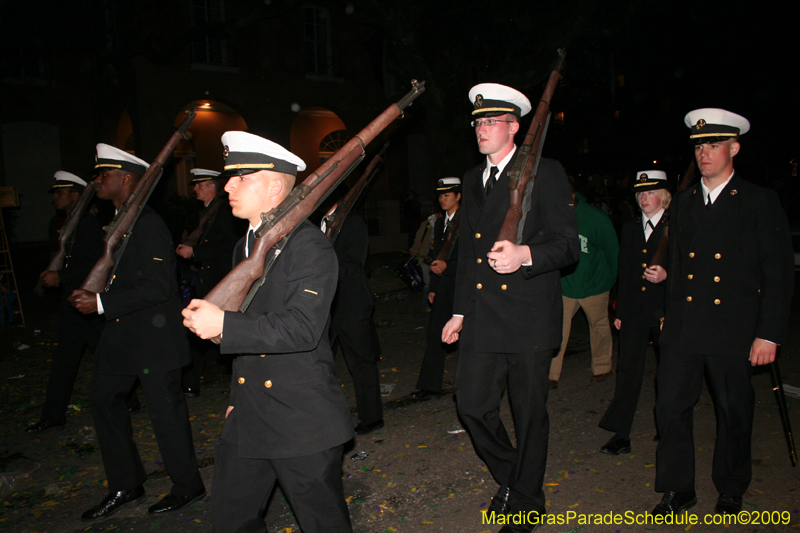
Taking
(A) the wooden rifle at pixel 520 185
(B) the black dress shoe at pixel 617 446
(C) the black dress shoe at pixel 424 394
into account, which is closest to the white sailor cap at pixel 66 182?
(C) the black dress shoe at pixel 424 394

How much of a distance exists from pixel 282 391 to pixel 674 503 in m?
2.64

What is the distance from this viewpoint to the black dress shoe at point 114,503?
3668 millimetres

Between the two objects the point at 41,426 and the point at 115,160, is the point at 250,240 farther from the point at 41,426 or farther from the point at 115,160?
the point at 41,426

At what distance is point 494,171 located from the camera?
11.3 ft

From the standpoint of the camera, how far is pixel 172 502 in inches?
147

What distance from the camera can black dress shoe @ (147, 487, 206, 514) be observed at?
369 centimetres

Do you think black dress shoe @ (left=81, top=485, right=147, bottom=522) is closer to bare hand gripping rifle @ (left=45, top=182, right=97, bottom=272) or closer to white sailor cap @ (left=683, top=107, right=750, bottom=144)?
bare hand gripping rifle @ (left=45, top=182, right=97, bottom=272)

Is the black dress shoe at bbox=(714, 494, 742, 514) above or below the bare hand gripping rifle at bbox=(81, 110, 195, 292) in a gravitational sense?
below

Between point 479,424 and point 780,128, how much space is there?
26801 millimetres

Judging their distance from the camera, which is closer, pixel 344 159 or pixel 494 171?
pixel 344 159

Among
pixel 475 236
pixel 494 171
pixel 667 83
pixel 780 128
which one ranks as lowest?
pixel 475 236

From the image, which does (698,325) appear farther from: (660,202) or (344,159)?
(344,159)

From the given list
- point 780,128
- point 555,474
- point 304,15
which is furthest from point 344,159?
point 780,128

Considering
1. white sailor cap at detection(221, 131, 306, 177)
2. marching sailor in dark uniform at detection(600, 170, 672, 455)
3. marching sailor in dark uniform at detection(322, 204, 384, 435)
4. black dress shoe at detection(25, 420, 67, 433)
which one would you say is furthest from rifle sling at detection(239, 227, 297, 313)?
black dress shoe at detection(25, 420, 67, 433)
